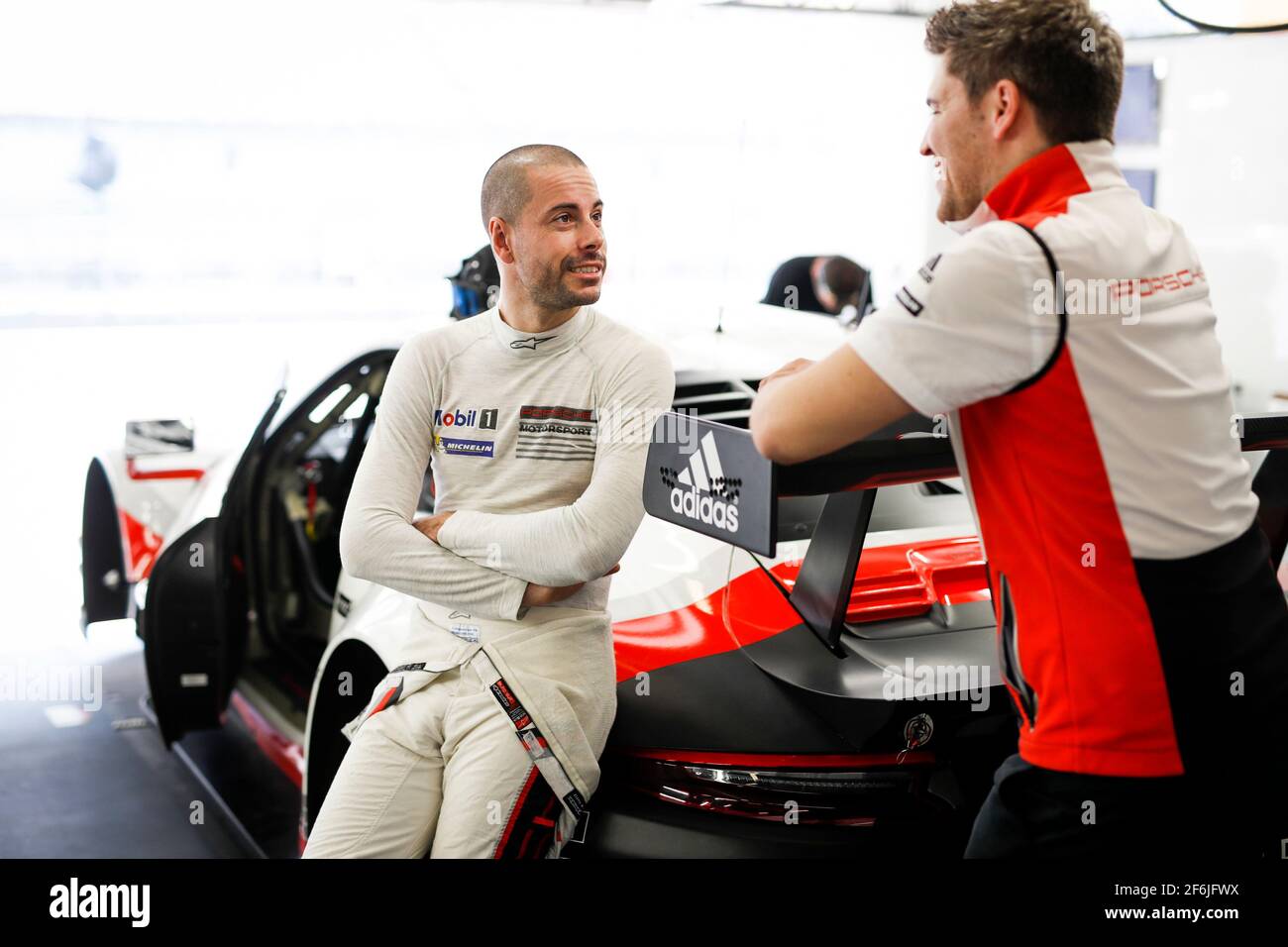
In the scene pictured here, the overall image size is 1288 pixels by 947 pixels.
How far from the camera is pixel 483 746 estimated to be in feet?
6.37

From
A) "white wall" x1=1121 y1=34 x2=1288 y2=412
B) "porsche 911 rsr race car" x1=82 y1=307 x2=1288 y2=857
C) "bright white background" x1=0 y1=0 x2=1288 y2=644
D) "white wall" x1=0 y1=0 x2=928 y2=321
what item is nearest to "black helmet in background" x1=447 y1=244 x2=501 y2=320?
"porsche 911 rsr race car" x1=82 y1=307 x2=1288 y2=857

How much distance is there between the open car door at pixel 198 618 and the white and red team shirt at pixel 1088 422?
230 centimetres

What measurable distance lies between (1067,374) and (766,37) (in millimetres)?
12077

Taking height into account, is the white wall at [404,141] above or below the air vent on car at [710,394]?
above

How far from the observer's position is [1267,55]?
8.31 m

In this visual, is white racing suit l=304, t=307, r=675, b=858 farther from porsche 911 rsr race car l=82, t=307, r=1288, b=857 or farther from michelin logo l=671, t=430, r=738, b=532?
michelin logo l=671, t=430, r=738, b=532

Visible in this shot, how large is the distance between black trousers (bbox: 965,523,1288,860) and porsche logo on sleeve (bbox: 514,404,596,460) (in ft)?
3.27

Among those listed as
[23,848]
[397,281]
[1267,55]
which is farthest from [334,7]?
[23,848]

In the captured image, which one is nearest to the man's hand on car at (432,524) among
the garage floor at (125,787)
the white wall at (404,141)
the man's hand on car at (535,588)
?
the man's hand on car at (535,588)

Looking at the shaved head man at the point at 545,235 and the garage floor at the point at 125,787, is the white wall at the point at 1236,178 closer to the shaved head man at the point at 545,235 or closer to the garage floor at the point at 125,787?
the garage floor at the point at 125,787

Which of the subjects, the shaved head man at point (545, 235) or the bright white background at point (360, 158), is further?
the bright white background at point (360, 158)

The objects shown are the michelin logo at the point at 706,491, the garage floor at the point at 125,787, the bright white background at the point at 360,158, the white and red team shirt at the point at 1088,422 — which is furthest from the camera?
the bright white background at the point at 360,158

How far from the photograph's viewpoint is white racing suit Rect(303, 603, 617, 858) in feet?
6.26

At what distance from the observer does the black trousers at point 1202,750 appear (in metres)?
1.26
